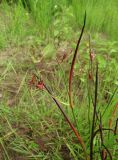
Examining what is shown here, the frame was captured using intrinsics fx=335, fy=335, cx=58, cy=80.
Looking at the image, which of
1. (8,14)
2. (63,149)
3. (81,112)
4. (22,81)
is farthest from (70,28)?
(63,149)

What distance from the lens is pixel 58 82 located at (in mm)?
2105

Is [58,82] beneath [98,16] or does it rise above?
beneath

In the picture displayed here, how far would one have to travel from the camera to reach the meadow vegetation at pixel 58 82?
1.62 m

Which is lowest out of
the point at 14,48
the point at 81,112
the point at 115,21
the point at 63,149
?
the point at 63,149

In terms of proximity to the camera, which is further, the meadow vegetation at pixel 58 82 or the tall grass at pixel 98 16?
the tall grass at pixel 98 16

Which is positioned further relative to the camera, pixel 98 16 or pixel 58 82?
pixel 98 16

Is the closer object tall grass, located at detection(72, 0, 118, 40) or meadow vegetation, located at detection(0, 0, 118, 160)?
meadow vegetation, located at detection(0, 0, 118, 160)

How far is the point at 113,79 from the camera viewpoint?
2160 mm

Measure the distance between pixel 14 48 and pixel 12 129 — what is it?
850 millimetres

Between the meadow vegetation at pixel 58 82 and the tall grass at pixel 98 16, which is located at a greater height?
the tall grass at pixel 98 16

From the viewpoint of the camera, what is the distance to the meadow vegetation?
1615 mm

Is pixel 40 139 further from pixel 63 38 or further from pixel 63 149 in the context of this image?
pixel 63 38

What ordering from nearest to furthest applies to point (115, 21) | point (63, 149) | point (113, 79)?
point (63, 149) < point (113, 79) < point (115, 21)

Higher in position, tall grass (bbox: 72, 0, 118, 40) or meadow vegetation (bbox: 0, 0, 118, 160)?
tall grass (bbox: 72, 0, 118, 40)
